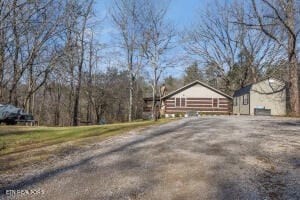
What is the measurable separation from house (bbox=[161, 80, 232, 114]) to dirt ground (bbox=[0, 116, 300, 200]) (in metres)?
28.9

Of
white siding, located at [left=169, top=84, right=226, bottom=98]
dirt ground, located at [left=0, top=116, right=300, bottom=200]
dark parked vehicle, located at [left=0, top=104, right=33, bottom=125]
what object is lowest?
dirt ground, located at [left=0, top=116, right=300, bottom=200]

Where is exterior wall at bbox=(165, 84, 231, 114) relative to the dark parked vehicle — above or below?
above

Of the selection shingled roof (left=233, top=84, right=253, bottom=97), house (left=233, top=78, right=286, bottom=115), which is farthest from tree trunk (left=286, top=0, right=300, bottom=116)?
shingled roof (left=233, top=84, right=253, bottom=97)

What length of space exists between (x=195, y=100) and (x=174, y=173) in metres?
32.3

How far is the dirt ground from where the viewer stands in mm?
4809

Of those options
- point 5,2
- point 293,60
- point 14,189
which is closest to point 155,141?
point 14,189

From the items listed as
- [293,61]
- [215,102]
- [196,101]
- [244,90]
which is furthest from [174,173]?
[215,102]

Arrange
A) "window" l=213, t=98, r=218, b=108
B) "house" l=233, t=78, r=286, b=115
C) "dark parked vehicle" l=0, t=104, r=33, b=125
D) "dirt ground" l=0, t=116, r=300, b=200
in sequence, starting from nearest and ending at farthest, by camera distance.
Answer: "dirt ground" l=0, t=116, r=300, b=200 → "dark parked vehicle" l=0, t=104, r=33, b=125 → "house" l=233, t=78, r=286, b=115 → "window" l=213, t=98, r=218, b=108

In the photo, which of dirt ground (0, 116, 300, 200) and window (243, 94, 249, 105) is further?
window (243, 94, 249, 105)

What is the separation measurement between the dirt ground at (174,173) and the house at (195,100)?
28.9m

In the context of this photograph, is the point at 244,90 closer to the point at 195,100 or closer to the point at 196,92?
the point at 196,92

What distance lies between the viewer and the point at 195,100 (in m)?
37.7

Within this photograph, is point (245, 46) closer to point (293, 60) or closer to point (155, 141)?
point (293, 60)

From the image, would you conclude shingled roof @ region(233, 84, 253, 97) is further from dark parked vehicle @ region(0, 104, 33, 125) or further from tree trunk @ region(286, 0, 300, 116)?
dark parked vehicle @ region(0, 104, 33, 125)
